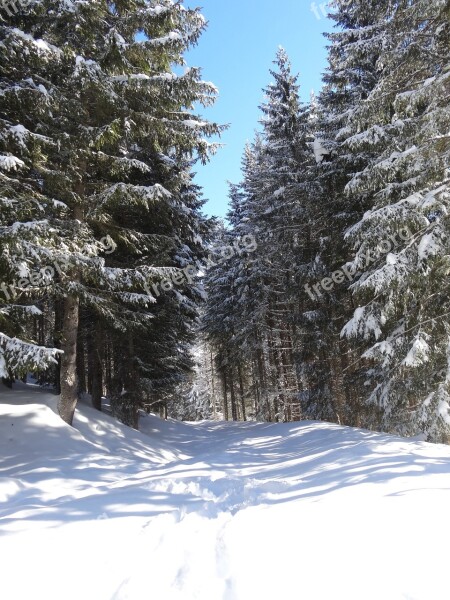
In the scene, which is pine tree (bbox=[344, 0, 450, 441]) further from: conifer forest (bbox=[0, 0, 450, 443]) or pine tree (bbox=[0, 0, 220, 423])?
pine tree (bbox=[0, 0, 220, 423])

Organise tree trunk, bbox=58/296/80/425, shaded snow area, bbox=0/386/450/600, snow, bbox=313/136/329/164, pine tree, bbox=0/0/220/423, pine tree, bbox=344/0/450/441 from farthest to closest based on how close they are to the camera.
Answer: snow, bbox=313/136/329/164
tree trunk, bbox=58/296/80/425
pine tree, bbox=344/0/450/441
pine tree, bbox=0/0/220/423
shaded snow area, bbox=0/386/450/600

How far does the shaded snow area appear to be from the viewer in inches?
105

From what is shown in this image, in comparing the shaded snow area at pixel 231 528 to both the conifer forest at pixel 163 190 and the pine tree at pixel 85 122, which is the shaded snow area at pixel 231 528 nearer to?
the conifer forest at pixel 163 190

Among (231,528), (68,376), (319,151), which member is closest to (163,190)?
(68,376)

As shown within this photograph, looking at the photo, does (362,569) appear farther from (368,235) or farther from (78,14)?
(78,14)

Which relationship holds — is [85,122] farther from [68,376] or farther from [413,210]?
[413,210]

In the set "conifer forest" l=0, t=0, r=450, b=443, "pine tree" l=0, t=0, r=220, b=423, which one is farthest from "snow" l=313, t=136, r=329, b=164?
"pine tree" l=0, t=0, r=220, b=423

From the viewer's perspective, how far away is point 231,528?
3.55 meters

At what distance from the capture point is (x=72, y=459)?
711 centimetres

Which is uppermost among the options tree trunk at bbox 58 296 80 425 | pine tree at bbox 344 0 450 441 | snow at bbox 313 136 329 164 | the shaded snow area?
snow at bbox 313 136 329 164

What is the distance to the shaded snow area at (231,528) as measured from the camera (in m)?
2.68

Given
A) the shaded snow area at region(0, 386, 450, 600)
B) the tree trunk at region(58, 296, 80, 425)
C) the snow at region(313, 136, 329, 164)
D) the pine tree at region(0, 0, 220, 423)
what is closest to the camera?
the shaded snow area at region(0, 386, 450, 600)

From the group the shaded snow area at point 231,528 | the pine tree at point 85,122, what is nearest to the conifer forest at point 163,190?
the pine tree at point 85,122

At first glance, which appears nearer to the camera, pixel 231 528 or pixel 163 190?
pixel 231 528
